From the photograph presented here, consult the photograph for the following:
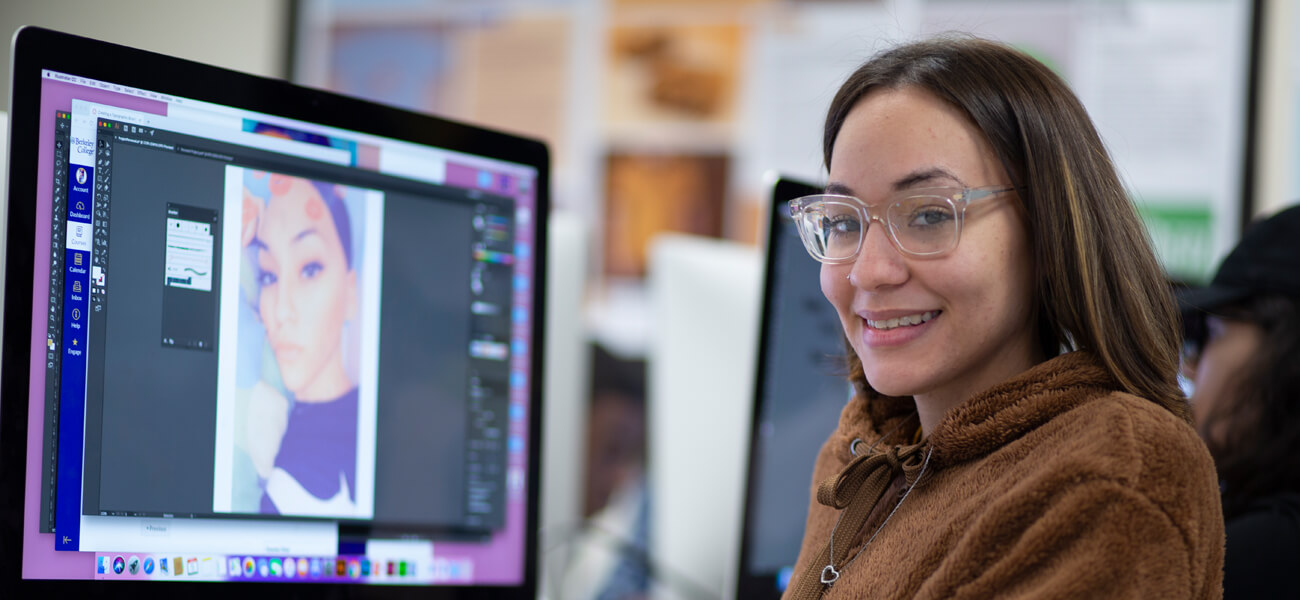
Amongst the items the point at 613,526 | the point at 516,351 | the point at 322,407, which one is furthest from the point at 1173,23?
the point at 322,407

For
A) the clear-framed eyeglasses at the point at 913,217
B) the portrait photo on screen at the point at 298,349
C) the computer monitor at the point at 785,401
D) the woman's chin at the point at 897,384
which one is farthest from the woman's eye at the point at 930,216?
the portrait photo on screen at the point at 298,349

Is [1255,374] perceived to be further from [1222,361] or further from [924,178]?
[924,178]

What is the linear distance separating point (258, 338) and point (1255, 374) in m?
1.04

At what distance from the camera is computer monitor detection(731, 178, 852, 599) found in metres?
1.04

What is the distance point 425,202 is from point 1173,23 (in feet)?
5.68

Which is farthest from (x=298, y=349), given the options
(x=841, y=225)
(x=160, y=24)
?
(x=841, y=225)

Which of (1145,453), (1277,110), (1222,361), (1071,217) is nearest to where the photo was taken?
(1145,453)

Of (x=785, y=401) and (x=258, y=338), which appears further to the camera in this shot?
(x=785, y=401)

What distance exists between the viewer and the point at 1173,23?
79.6 inches

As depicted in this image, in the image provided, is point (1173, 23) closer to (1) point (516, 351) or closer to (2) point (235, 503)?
(1) point (516, 351)

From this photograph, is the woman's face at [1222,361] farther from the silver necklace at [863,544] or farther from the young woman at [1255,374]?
the silver necklace at [863,544]

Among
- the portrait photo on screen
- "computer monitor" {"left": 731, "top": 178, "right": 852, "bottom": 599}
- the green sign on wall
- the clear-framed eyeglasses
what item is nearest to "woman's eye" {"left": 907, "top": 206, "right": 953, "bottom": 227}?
the clear-framed eyeglasses

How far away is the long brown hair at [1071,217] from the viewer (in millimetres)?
672

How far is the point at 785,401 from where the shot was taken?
1.08m
